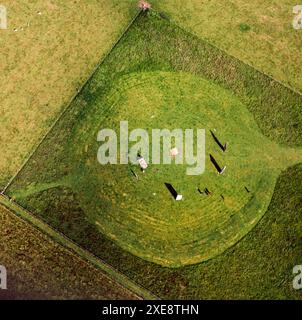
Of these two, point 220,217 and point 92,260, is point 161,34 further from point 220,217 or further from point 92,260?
point 92,260

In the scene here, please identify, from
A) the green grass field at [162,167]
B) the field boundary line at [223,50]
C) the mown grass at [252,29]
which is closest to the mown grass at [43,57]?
the green grass field at [162,167]

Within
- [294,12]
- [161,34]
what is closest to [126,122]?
[161,34]

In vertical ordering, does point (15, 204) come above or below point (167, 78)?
below

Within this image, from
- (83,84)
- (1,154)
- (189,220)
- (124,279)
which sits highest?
(83,84)

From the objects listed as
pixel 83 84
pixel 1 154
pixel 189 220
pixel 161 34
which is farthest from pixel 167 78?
pixel 1 154

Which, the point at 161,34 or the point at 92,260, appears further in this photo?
the point at 161,34

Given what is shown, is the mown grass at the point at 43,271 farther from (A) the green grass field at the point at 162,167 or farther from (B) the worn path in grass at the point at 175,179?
(B) the worn path in grass at the point at 175,179
